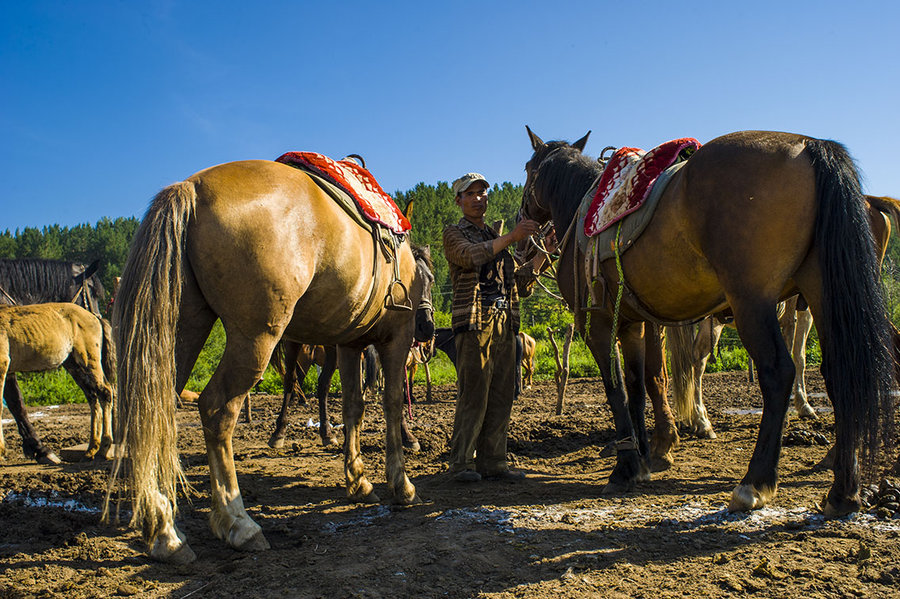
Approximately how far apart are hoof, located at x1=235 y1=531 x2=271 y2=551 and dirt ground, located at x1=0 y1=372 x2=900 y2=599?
0.16 ft

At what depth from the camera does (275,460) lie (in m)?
6.02

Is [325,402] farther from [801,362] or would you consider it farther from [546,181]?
[801,362]

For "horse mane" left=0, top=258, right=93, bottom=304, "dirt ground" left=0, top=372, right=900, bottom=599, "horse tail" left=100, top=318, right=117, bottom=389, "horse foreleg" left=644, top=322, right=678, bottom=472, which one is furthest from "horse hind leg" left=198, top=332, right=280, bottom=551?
"horse mane" left=0, top=258, right=93, bottom=304

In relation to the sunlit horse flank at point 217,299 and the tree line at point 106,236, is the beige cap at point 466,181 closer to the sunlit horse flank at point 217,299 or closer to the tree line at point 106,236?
the sunlit horse flank at point 217,299

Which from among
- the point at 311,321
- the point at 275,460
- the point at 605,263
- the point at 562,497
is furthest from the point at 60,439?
Answer: the point at 605,263

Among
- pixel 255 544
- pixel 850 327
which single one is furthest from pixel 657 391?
pixel 255 544

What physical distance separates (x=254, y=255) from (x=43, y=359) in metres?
5.02

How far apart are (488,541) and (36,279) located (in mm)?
8654

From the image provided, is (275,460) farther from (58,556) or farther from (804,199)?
(804,199)

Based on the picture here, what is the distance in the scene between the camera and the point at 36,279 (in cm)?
884

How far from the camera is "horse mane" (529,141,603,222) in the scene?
4.93 meters

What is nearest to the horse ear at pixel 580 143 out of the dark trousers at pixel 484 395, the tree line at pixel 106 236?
the dark trousers at pixel 484 395

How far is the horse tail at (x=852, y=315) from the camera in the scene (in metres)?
2.87

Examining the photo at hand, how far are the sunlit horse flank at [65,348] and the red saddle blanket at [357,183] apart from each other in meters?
4.13
